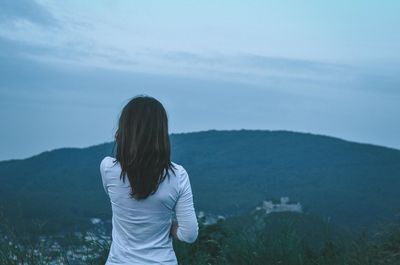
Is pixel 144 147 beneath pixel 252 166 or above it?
above

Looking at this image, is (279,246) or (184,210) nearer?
(184,210)

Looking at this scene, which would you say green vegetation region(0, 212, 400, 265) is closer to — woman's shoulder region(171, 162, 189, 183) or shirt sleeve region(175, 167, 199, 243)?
shirt sleeve region(175, 167, 199, 243)

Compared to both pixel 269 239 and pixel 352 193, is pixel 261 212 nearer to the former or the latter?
pixel 269 239

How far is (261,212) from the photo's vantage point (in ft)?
21.4

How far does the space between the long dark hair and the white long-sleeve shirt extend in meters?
0.04

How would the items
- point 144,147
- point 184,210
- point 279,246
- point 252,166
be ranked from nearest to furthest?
point 144,147 < point 184,210 < point 279,246 < point 252,166

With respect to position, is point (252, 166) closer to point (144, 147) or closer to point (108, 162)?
point (108, 162)

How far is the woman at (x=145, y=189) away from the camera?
291 centimetres

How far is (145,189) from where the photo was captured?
114 inches

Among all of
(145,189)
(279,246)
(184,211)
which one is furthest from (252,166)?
(145,189)

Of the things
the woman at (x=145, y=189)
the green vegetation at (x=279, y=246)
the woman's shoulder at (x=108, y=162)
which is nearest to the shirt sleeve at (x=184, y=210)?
the woman at (x=145, y=189)

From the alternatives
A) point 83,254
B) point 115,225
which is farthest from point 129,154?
point 83,254

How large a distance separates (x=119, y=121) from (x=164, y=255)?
0.64 m

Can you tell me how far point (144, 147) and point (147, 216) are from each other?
0.32m
